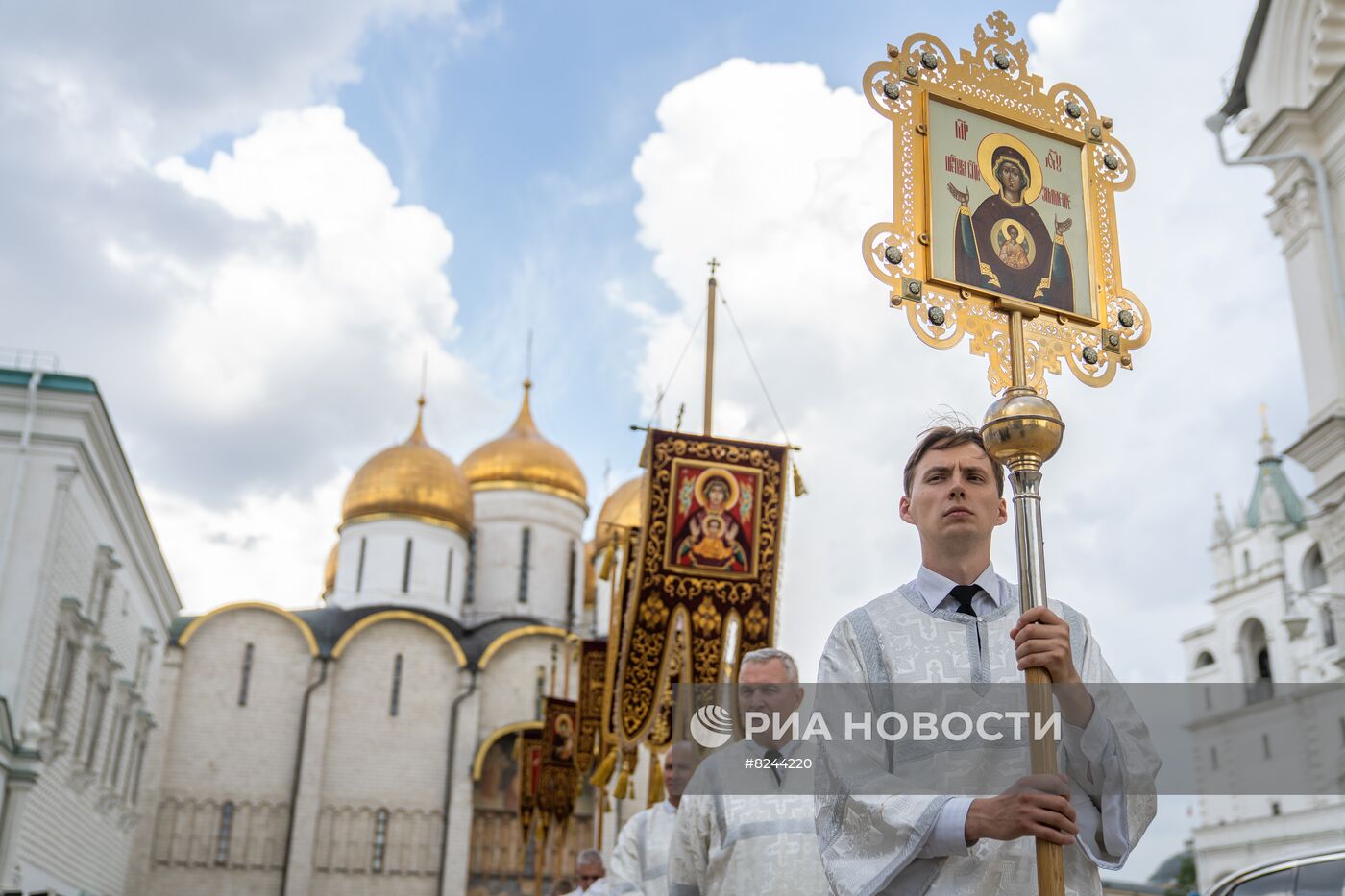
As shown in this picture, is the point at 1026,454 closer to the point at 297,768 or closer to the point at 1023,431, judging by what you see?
the point at 1023,431

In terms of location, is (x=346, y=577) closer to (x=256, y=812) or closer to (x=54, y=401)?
(x=256, y=812)

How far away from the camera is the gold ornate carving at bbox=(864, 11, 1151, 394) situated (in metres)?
3.33

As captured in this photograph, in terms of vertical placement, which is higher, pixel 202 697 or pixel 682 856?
pixel 202 697

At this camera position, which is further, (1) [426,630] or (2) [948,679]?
(1) [426,630]

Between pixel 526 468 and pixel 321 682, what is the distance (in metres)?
8.98

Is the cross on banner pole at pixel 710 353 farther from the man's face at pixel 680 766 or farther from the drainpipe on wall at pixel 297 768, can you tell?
the drainpipe on wall at pixel 297 768

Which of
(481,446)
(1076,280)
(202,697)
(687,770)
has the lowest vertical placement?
(687,770)

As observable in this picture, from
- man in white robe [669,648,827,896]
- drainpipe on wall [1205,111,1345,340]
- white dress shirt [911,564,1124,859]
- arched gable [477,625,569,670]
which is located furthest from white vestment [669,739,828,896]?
arched gable [477,625,569,670]

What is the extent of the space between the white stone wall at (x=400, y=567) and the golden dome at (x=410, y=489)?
1.05 ft

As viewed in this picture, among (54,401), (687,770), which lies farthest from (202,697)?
(687,770)

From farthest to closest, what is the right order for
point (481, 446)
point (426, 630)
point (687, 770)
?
point (481, 446) → point (426, 630) → point (687, 770)

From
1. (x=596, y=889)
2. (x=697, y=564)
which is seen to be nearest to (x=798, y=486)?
(x=697, y=564)

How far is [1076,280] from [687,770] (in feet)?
8.69

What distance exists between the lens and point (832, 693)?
2.66 m
